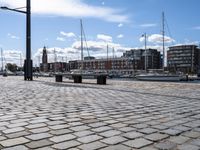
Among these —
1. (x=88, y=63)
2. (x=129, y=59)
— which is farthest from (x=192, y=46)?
(x=88, y=63)

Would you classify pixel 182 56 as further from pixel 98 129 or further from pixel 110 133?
pixel 110 133

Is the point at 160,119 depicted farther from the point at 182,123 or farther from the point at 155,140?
the point at 155,140

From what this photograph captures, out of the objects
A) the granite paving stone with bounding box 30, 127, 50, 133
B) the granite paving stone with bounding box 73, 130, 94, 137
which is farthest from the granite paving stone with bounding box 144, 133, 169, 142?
the granite paving stone with bounding box 30, 127, 50, 133

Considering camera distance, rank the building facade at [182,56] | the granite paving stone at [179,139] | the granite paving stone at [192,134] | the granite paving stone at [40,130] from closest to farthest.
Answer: the granite paving stone at [179,139] < the granite paving stone at [192,134] < the granite paving stone at [40,130] < the building facade at [182,56]

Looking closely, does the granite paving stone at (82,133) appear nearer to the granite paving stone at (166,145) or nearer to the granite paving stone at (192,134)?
the granite paving stone at (166,145)

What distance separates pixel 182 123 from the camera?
22.1 ft

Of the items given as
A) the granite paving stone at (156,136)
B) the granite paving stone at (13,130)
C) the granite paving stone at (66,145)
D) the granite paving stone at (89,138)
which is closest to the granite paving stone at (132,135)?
the granite paving stone at (156,136)

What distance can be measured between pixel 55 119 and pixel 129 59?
110940mm

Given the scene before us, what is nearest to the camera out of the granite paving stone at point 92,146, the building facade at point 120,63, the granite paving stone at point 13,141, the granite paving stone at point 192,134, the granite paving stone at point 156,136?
the granite paving stone at point 92,146

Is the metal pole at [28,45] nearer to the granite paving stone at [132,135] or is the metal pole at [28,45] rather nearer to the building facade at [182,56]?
the granite paving stone at [132,135]

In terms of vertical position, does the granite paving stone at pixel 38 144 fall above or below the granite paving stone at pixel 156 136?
above

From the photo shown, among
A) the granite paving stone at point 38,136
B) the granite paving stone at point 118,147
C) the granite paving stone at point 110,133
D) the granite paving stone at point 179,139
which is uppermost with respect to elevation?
the granite paving stone at point 38,136

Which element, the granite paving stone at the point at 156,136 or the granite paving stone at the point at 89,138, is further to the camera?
the granite paving stone at the point at 156,136

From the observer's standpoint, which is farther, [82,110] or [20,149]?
[82,110]
